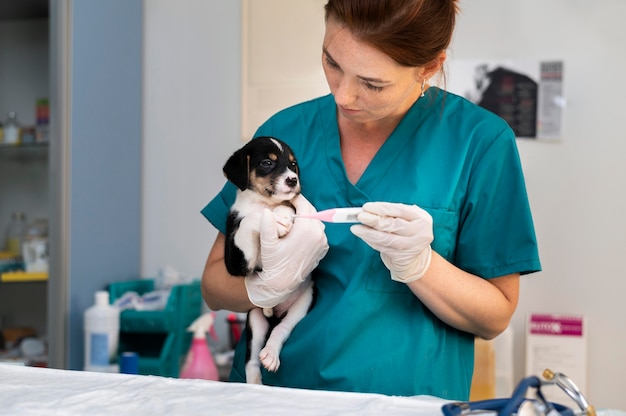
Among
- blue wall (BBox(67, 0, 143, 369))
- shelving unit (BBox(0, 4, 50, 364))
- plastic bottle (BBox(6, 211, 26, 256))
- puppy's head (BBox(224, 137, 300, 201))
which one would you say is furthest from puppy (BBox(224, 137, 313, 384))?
plastic bottle (BBox(6, 211, 26, 256))

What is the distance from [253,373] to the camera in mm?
1271

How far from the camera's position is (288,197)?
1240mm

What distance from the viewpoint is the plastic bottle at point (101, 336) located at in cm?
243

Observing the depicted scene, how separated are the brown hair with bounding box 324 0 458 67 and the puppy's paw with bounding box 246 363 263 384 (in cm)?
58

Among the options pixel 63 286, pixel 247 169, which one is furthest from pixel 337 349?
pixel 63 286

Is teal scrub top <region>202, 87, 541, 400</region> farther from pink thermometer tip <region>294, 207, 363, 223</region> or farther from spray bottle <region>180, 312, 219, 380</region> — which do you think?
spray bottle <region>180, 312, 219, 380</region>

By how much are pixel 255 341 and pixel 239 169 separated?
309 millimetres

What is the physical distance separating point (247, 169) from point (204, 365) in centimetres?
130

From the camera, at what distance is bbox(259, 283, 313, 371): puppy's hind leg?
1236 millimetres

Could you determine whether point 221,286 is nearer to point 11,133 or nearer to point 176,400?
point 176,400

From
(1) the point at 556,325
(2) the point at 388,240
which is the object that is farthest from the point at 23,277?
(2) the point at 388,240

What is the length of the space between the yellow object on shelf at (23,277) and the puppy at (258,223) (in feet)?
5.41

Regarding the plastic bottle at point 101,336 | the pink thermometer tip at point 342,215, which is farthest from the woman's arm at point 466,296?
the plastic bottle at point 101,336

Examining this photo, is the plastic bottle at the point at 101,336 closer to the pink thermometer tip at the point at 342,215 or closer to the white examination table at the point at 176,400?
the white examination table at the point at 176,400
